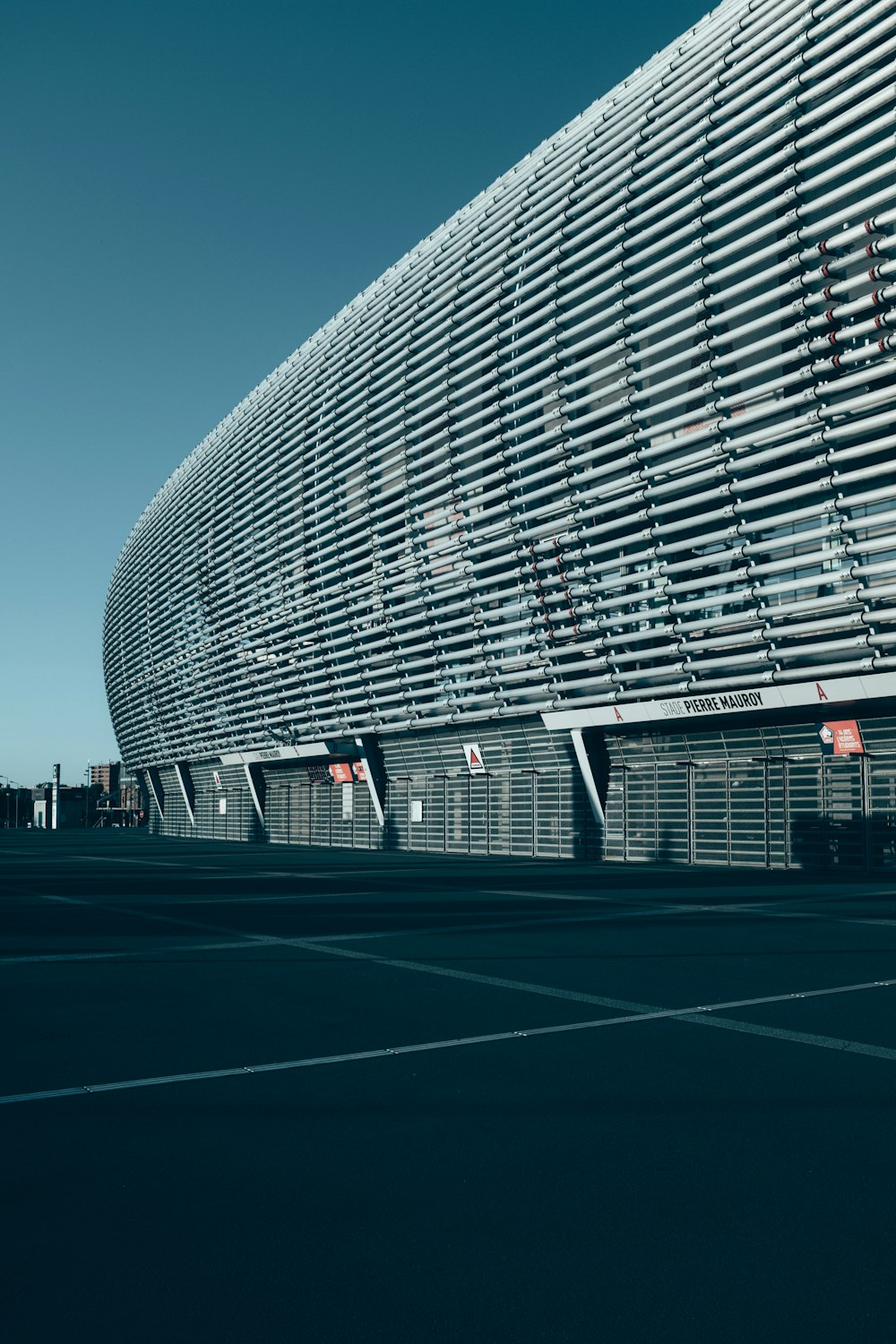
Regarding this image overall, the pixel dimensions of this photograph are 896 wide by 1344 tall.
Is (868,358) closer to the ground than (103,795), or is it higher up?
higher up

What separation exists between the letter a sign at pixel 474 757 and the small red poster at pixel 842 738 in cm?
1504

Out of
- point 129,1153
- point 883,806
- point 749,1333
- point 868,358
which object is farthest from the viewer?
point 883,806

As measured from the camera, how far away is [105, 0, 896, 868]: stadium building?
1074 inches

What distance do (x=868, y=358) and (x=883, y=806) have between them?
10.8 metres

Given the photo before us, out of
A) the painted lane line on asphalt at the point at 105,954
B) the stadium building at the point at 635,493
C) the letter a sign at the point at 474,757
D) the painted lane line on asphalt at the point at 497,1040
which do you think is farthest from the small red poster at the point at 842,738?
the painted lane line on asphalt at the point at 497,1040

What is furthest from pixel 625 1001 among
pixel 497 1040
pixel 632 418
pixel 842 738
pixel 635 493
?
pixel 632 418

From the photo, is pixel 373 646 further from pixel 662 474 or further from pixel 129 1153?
pixel 129 1153

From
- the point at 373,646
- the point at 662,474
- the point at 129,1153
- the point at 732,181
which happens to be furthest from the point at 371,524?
the point at 129,1153

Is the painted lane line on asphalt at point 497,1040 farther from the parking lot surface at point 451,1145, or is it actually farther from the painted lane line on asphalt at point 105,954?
the painted lane line on asphalt at point 105,954

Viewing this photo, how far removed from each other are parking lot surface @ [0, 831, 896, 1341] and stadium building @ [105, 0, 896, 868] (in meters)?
16.6

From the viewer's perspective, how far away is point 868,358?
26.0m

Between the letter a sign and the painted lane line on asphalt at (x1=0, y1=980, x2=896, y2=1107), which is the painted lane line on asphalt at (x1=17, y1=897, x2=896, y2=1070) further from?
the letter a sign

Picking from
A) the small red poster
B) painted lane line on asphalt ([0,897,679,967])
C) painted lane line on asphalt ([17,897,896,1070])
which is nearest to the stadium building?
the small red poster

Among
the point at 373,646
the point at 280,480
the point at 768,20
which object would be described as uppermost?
the point at 768,20
